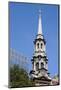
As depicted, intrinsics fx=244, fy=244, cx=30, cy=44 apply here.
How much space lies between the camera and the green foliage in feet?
8.68

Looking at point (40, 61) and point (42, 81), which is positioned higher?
point (40, 61)

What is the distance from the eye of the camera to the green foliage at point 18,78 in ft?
8.68

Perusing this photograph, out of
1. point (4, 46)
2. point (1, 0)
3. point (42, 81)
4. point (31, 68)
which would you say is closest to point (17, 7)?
point (1, 0)

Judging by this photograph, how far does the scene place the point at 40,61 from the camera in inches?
108

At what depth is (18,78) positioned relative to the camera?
2670 millimetres

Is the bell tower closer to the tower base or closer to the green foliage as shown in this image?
the tower base

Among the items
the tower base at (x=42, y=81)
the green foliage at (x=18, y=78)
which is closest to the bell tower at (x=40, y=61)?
the tower base at (x=42, y=81)

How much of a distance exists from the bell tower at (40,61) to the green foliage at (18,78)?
0.11 meters

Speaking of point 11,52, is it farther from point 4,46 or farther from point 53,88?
point 53,88

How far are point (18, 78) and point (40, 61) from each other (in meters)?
0.31

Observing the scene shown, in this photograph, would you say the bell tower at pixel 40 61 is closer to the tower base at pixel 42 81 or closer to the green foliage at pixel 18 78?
the tower base at pixel 42 81

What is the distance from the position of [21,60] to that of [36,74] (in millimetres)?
231

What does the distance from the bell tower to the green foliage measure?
0.11 metres

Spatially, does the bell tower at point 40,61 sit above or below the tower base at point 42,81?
above
